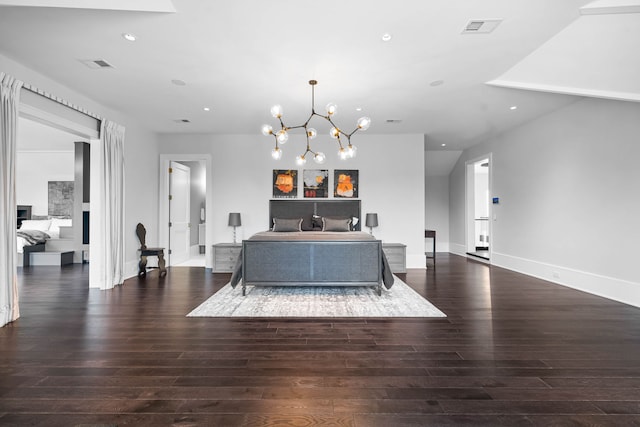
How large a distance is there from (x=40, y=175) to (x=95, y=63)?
7.38 m

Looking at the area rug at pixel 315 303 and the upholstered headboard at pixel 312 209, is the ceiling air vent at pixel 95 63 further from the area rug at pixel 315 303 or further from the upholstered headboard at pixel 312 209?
the upholstered headboard at pixel 312 209

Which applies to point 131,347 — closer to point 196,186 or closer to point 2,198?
point 2,198

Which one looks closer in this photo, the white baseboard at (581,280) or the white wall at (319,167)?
the white baseboard at (581,280)

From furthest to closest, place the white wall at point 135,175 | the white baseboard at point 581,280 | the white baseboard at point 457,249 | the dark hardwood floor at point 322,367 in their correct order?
the white baseboard at point 457,249 → the white wall at point 135,175 → the white baseboard at point 581,280 → the dark hardwood floor at point 322,367

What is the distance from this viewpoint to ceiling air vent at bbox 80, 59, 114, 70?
3451 millimetres

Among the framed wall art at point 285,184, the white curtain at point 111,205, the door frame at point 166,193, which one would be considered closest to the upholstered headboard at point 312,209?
the framed wall art at point 285,184

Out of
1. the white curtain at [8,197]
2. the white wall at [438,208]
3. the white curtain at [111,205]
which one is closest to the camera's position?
the white curtain at [8,197]

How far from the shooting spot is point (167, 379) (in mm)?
2039

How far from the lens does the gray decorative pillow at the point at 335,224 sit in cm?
608

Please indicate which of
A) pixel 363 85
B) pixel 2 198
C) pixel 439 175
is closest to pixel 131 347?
pixel 2 198

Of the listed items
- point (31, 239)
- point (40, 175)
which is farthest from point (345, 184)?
point (40, 175)

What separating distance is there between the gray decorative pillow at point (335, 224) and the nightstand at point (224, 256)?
1.66m

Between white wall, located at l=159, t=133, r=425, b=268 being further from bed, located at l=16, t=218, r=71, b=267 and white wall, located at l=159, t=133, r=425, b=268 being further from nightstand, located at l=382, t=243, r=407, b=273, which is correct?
bed, located at l=16, t=218, r=71, b=267

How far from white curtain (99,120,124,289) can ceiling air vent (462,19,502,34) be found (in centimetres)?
507
